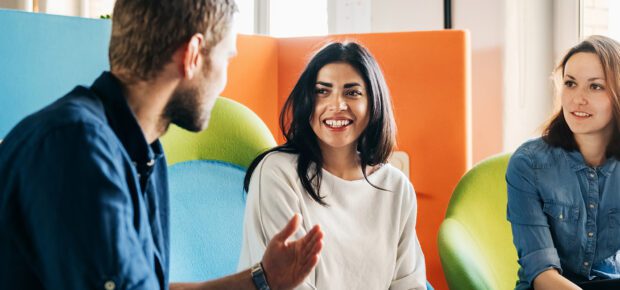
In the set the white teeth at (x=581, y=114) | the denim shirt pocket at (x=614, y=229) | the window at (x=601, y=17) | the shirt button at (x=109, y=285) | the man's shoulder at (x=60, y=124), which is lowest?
the denim shirt pocket at (x=614, y=229)

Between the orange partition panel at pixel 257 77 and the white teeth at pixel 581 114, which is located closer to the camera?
the white teeth at pixel 581 114

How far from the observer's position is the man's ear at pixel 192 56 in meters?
1.25

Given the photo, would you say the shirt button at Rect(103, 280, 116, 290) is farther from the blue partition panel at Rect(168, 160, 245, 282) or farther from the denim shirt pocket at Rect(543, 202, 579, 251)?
the denim shirt pocket at Rect(543, 202, 579, 251)

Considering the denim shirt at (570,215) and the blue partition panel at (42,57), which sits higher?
the blue partition panel at (42,57)

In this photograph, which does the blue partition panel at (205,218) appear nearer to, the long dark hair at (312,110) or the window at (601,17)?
the long dark hair at (312,110)

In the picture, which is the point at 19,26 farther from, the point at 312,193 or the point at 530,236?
the point at 530,236

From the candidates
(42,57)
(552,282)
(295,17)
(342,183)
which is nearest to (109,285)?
(342,183)

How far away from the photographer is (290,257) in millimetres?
1439

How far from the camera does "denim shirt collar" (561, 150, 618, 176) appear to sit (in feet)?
7.37

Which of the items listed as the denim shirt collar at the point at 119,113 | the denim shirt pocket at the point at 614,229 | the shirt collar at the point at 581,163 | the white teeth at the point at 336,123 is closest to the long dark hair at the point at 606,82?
the shirt collar at the point at 581,163

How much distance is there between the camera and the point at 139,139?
1.25 metres

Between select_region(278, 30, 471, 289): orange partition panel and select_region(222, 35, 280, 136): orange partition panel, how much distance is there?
0.09m

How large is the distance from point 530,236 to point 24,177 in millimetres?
1532

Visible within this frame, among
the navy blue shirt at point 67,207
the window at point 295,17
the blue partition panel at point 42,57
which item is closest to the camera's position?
the navy blue shirt at point 67,207
